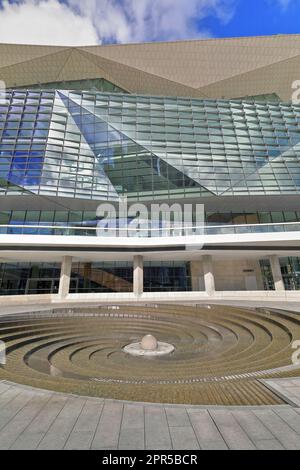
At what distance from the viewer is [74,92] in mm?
40125

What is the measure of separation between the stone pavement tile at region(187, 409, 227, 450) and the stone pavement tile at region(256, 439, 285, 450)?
1.72 feet

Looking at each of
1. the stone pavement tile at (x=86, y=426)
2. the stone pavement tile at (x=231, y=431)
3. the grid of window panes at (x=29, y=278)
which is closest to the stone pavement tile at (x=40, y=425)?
the stone pavement tile at (x=86, y=426)

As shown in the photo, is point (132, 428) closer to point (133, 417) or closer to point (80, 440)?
point (133, 417)

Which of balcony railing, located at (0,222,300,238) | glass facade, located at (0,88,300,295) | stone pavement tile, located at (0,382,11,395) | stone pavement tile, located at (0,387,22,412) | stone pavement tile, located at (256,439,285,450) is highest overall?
glass facade, located at (0,88,300,295)

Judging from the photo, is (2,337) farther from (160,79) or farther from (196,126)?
(160,79)

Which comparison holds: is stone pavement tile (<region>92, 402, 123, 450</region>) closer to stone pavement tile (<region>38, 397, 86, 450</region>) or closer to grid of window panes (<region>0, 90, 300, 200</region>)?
stone pavement tile (<region>38, 397, 86, 450</region>)

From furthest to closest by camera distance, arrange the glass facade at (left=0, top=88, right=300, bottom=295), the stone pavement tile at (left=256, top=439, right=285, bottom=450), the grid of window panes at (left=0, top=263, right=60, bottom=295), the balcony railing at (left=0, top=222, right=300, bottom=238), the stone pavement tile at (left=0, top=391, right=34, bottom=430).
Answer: the glass facade at (left=0, top=88, right=300, bottom=295) < the grid of window panes at (left=0, top=263, right=60, bottom=295) < the balcony railing at (left=0, top=222, right=300, bottom=238) < the stone pavement tile at (left=0, top=391, right=34, bottom=430) < the stone pavement tile at (left=256, top=439, right=285, bottom=450)

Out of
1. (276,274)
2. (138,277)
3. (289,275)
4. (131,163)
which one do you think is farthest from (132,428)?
(289,275)

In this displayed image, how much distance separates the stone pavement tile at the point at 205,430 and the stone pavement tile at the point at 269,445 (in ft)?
1.72

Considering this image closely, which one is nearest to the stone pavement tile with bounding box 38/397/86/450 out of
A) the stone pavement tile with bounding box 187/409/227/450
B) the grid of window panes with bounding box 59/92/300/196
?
the stone pavement tile with bounding box 187/409/227/450

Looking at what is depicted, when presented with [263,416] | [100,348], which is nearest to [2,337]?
[100,348]

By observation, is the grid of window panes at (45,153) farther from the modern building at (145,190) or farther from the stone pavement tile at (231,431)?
the stone pavement tile at (231,431)

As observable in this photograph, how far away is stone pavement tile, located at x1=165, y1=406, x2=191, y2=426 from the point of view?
14.5 ft
